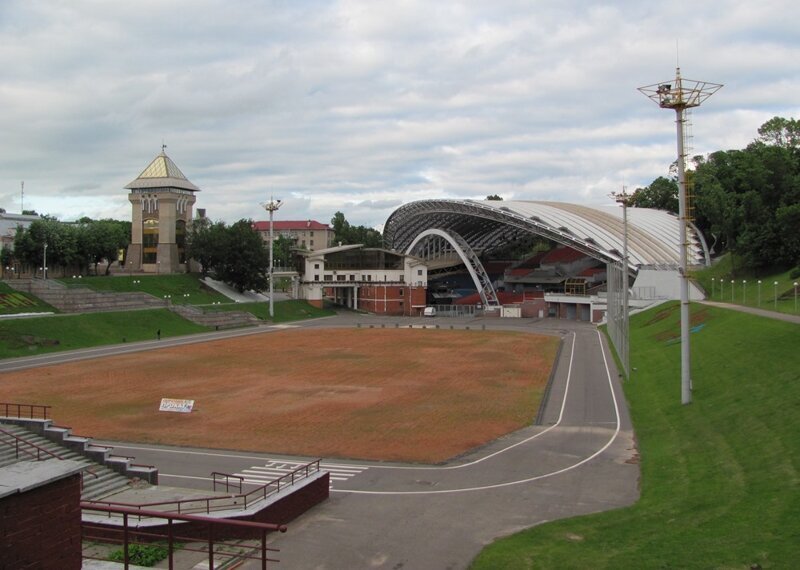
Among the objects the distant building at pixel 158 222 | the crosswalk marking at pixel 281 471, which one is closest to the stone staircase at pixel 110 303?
the distant building at pixel 158 222

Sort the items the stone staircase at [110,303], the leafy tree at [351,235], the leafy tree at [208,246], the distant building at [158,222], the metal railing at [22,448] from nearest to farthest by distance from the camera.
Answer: the metal railing at [22,448] → the stone staircase at [110,303] → the leafy tree at [208,246] → the distant building at [158,222] → the leafy tree at [351,235]

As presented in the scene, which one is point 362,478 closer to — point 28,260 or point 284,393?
point 284,393

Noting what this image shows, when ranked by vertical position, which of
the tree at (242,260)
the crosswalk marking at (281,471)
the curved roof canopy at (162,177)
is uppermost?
the curved roof canopy at (162,177)


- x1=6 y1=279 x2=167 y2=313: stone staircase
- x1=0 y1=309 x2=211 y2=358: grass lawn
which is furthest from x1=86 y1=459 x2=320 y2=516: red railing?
x1=6 y1=279 x2=167 y2=313: stone staircase

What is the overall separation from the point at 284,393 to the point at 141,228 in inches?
3124

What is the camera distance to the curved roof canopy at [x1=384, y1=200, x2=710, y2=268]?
9631cm

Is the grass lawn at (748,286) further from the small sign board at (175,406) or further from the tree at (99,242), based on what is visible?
the tree at (99,242)

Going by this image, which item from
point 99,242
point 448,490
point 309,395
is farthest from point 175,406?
point 99,242

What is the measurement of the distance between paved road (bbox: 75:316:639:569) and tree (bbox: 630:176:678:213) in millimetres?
104192

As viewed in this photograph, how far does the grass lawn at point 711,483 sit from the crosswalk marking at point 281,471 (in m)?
8.14

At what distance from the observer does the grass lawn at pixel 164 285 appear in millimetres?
88938

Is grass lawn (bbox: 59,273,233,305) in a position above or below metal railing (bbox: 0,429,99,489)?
above

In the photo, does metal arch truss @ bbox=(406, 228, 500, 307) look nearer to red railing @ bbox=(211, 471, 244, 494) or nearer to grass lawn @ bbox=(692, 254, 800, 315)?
grass lawn @ bbox=(692, 254, 800, 315)

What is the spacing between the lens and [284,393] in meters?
40.4
